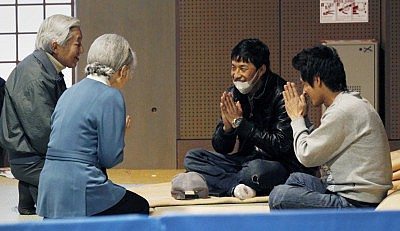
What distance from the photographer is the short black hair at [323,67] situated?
3.66 meters

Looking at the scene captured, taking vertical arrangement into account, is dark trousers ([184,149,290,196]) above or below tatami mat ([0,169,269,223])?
above

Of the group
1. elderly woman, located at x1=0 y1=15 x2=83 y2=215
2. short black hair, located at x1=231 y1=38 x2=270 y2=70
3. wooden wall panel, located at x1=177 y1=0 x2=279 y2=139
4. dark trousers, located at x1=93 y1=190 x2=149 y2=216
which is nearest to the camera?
dark trousers, located at x1=93 y1=190 x2=149 y2=216

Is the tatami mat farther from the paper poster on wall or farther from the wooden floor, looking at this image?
the paper poster on wall

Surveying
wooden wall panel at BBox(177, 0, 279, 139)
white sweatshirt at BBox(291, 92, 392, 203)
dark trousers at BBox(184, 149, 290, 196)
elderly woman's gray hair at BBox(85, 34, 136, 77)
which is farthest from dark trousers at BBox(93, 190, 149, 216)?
wooden wall panel at BBox(177, 0, 279, 139)

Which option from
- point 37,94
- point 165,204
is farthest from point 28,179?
point 165,204

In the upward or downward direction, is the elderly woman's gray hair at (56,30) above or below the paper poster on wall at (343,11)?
below

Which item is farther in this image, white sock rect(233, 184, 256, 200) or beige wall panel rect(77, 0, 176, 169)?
beige wall panel rect(77, 0, 176, 169)

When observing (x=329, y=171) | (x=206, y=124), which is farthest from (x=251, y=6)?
(x=329, y=171)

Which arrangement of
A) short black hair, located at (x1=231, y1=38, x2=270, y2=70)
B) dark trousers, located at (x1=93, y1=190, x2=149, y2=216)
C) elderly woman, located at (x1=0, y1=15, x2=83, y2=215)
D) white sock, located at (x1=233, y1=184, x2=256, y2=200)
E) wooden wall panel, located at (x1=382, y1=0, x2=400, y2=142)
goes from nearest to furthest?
dark trousers, located at (x1=93, y1=190, x2=149, y2=216) < elderly woman, located at (x1=0, y1=15, x2=83, y2=215) < white sock, located at (x1=233, y1=184, x2=256, y2=200) < short black hair, located at (x1=231, y1=38, x2=270, y2=70) < wooden wall panel, located at (x1=382, y1=0, x2=400, y2=142)

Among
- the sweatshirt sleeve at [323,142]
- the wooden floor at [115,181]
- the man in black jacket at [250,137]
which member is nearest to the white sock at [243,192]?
the man in black jacket at [250,137]

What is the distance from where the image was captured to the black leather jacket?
455 centimetres

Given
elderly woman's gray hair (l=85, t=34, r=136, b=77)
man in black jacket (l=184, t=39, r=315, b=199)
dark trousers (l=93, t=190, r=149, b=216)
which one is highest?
elderly woman's gray hair (l=85, t=34, r=136, b=77)

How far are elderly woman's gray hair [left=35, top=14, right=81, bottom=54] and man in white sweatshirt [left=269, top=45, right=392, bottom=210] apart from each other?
1323 mm

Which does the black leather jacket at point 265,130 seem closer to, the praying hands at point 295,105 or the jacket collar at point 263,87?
the jacket collar at point 263,87
